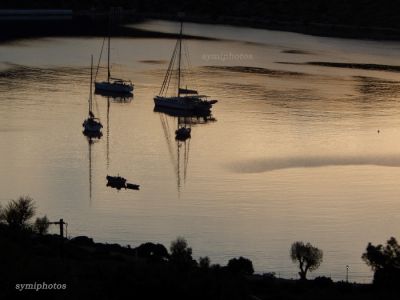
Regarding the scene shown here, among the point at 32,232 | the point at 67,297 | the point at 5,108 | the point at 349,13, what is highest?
the point at 349,13

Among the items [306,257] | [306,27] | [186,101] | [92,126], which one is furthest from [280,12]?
[306,257]

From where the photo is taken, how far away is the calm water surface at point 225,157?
26969mm

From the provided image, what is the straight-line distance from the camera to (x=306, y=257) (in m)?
23.6

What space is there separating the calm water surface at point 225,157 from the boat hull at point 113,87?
2.39 feet

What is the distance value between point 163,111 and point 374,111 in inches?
305

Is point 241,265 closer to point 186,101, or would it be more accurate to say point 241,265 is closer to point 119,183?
point 119,183

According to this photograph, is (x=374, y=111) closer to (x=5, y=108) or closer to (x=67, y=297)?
(x=5, y=108)

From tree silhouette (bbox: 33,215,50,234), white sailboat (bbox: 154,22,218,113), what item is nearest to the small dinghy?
tree silhouette (bbox: 33,215,50,234)

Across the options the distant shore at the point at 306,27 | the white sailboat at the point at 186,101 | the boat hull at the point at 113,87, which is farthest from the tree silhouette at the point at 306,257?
the distant shore at the point at 306,27

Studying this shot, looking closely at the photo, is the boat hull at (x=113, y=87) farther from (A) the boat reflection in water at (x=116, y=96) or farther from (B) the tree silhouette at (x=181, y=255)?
(B) the tree silhouette at (x=181, y=255)

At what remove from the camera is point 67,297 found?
17.0m

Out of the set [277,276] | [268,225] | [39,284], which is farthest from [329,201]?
[39,284]

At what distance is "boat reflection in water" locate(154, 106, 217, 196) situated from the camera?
3368cm

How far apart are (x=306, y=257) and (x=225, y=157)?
454 inches
